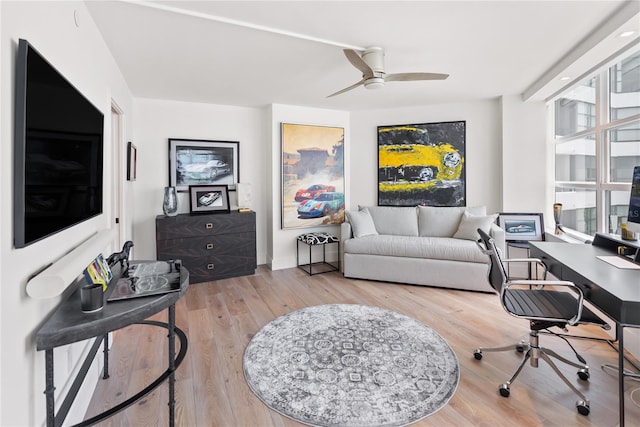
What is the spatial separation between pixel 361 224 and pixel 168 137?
9.40 ft

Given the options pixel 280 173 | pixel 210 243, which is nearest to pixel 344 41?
pixel 280 173

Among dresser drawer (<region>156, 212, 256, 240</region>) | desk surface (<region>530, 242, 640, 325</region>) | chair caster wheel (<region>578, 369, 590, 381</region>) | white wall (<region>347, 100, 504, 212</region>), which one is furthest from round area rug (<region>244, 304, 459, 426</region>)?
white wall (<region>347, 100, 504, 212</region>)

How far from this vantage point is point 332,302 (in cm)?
336

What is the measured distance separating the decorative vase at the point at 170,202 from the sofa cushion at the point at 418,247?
2264mm

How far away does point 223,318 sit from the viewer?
296 centimetres

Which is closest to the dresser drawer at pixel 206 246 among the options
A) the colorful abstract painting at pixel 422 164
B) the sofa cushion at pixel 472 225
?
the colorful abstract painting at pixel 422 164

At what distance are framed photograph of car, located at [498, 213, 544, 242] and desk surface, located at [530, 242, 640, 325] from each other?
1444 millimetres

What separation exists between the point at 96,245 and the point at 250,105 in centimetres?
331

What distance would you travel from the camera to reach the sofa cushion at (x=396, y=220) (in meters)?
4.40

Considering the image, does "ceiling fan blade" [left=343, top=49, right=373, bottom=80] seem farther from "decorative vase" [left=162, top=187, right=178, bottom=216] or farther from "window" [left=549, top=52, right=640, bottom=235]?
"decorative vase" [left=162, top=187, right=178, bottom=216]

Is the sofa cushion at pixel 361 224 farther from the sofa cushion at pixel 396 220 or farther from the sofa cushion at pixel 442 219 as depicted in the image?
the sofa cushion at pixel 442 219

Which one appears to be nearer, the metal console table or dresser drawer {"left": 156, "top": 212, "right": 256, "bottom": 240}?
the metal console table

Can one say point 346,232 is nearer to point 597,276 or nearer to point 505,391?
point 505,391

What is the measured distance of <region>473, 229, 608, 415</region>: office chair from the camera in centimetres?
181
